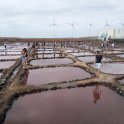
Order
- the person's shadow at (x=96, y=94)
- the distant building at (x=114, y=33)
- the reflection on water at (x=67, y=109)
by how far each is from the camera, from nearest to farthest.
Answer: the reflection on water at (x=67, y=109)
the person's shadow at (x=96, y=94)
the distant building at (x=114, y=33)

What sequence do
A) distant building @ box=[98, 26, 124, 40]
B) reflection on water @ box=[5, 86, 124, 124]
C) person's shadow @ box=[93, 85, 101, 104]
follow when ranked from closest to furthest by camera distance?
1. reflection on water @ box=[5, 86, 124, 124]
2. person's shadow @ box=[93, 85, 101, 104]
3. distant building @ box=[98, 26, 124, 40]

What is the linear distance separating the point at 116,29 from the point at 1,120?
7925cm

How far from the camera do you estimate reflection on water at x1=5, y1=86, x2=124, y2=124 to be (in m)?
9.65

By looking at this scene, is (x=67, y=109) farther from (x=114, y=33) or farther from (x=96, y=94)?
(x=114, y=33)

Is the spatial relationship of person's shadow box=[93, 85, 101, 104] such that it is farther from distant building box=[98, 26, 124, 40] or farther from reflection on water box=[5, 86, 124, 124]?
distant building box=[98, 26, 124, 40]

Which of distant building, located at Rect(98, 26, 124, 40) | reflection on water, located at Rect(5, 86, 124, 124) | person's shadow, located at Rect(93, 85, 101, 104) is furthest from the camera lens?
distant building, located at Rect(98, 26, 124, 40)

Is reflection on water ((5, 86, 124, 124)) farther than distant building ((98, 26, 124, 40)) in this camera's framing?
No

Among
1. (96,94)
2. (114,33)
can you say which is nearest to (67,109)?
(96,94)

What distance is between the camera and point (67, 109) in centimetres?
1083

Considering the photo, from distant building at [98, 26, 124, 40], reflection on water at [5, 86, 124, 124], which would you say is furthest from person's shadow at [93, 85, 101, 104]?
distant building at [98, 26, 124, 40]

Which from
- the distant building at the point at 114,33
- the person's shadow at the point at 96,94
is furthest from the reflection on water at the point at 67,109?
the distant building at the point at 114,33

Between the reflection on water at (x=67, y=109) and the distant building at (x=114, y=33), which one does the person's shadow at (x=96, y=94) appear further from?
the distant building at (x=114, y=33)

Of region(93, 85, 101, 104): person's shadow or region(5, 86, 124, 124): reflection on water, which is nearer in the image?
region(5, 86, 124, 124): reflection on water

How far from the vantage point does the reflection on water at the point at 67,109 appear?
9.65 metres
